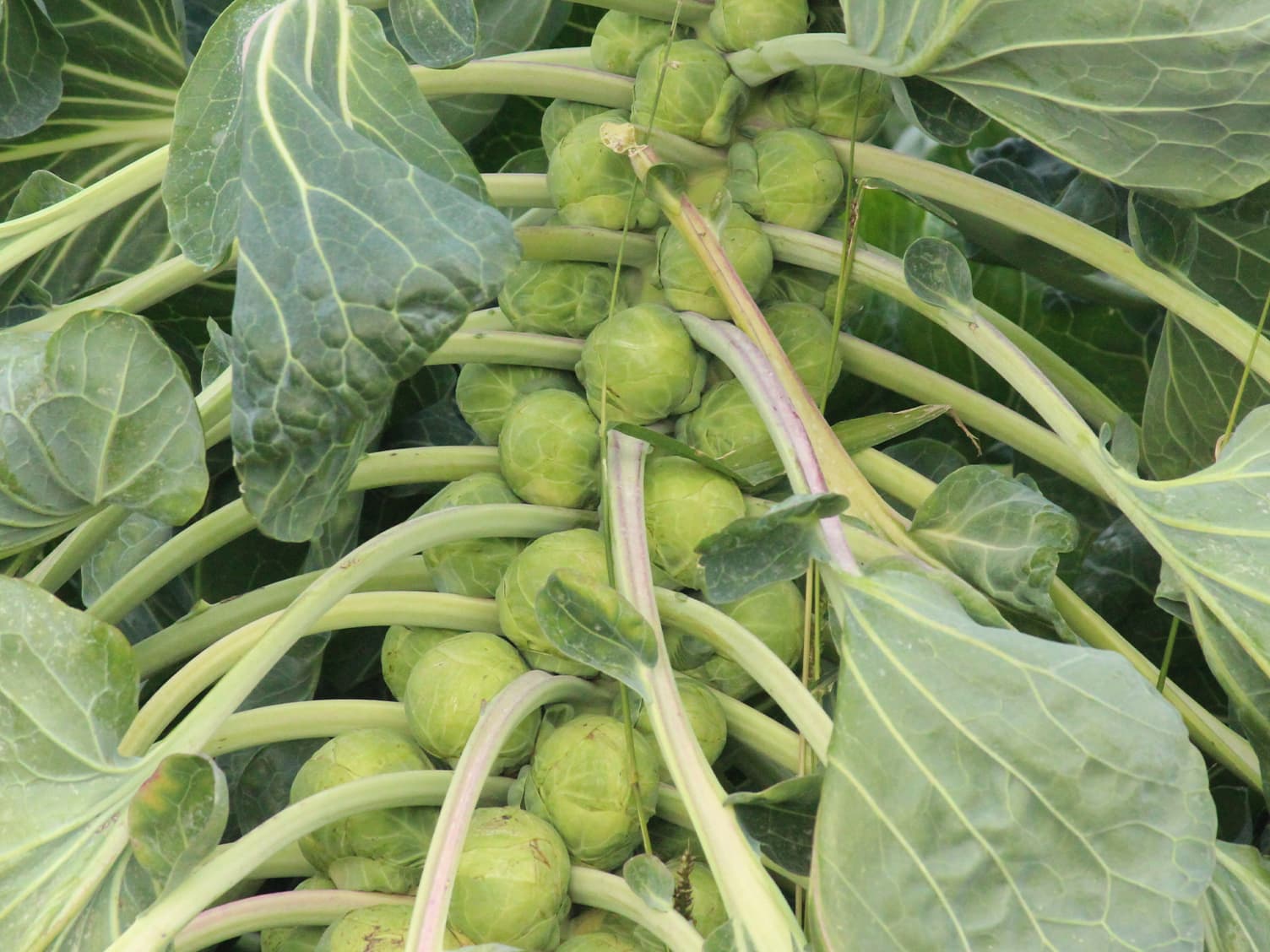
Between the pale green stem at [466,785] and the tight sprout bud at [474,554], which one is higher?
the tight sprout bud at [474,554]

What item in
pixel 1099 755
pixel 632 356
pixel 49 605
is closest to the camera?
pixel 1099 755

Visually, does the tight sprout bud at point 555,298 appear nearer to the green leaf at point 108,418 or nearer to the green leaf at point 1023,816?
the green leaf at point 108,418

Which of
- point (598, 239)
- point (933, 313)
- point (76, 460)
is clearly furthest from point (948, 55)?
point (76, 460)

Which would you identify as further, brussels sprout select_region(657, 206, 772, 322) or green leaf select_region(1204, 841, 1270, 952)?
brussels sprout select_region(657, 206, 772, 322)

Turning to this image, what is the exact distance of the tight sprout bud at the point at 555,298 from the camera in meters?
1.19

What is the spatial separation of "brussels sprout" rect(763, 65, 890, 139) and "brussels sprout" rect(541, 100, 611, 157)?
151 mm

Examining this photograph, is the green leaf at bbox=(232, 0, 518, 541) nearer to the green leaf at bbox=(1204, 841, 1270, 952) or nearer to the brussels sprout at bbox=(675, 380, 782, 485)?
the brussels sprout at bbox=(675, 380, 782, 485)

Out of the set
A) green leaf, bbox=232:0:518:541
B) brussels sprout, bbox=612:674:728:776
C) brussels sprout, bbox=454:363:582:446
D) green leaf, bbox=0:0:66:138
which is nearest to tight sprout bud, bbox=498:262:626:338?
brussels sprout, bbox=454:363:582:446

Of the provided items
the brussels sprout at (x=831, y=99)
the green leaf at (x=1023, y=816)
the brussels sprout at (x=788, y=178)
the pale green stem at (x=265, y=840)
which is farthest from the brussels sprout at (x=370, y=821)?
the brussels sprout at (x=831, y=99)

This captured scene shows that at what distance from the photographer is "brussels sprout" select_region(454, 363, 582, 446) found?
1.20m

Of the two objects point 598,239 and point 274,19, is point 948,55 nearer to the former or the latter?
point 598,239

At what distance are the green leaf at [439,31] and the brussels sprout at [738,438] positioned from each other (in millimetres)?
365

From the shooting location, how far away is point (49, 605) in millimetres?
956

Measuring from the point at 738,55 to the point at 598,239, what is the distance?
21 centimetres
